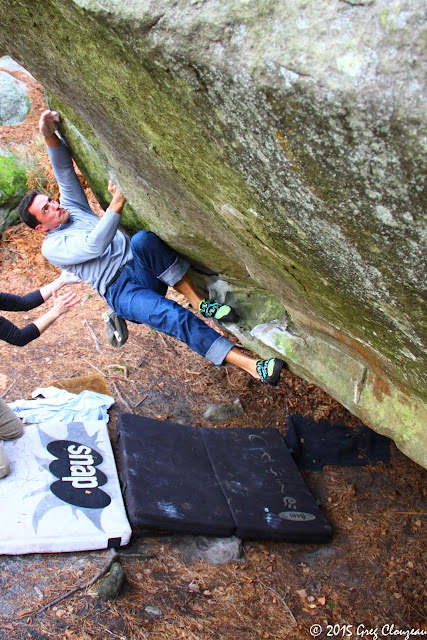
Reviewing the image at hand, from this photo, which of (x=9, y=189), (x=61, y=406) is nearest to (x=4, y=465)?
(x=61, y=406)

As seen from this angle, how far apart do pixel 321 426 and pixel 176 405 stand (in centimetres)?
190

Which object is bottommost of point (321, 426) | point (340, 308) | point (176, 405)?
point (176, 405)

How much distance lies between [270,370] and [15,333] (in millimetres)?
2599

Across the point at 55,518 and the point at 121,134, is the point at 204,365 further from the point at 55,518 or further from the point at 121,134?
the point at 121,134

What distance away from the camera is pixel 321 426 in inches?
244

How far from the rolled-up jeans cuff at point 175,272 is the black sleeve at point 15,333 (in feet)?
A: 4.75

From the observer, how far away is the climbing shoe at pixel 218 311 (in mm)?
5691

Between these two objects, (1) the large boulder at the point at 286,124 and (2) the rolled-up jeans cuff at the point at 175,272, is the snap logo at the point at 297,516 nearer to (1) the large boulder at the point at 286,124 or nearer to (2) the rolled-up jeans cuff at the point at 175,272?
(1) the large boulder at the point at 286,124

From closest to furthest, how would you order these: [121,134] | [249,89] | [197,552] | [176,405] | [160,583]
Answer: [249,89] < [121,134] < [160,583] < [197,552] < [176,405]

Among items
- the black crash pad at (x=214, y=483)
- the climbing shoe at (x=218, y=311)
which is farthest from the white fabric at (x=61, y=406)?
the climbing shoe at (x=218, y=311)

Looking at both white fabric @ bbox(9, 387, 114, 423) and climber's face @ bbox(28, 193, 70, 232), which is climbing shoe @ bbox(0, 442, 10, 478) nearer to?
white fabric @ bbox(9, 387, 114, 423)

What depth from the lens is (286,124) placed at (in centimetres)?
183

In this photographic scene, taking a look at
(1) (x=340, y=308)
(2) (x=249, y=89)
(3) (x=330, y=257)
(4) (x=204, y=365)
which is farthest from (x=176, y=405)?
(2) (x=249, y=89)

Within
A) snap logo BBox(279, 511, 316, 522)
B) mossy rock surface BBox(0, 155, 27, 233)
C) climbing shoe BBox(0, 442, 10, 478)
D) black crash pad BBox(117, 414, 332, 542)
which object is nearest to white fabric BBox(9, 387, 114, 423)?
black crash pad BBox(117, 414, 332, 542)
